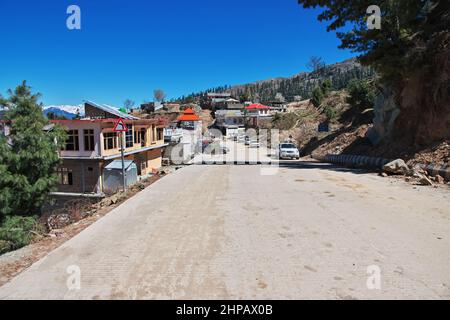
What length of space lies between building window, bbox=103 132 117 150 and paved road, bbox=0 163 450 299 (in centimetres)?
1933

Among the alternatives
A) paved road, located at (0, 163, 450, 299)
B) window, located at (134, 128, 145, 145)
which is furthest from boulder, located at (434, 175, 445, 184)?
window, located at (134, 128, 145, 145)

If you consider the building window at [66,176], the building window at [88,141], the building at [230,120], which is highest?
the building at [230,120]

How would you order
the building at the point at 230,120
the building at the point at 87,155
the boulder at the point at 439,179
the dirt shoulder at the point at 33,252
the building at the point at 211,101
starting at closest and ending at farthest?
the dirt shoulder at the point at 33,252 → the boulder at the point at 439,179 → the building at the point at 87,155 → the building at the point at 230,120 → the building at the point at 211,101

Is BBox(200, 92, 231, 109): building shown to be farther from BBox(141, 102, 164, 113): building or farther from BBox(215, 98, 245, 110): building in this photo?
BBox(141, 102, 164, 113): building

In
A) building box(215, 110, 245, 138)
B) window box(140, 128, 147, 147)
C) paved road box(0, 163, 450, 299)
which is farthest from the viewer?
building box(215, 110, 245, 138)

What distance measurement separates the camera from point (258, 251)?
5.76 metres

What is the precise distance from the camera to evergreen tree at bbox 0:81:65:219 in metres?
13.7

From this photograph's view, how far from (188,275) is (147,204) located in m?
5.62

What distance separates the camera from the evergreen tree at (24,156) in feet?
44.9

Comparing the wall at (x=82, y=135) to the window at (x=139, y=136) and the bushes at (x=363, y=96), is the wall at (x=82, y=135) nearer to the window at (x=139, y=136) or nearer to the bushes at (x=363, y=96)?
the window at (x=139, y=136)

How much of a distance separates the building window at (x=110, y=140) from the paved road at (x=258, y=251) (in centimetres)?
1933


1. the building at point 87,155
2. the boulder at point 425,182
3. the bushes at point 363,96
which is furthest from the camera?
the bushes at point 363,96

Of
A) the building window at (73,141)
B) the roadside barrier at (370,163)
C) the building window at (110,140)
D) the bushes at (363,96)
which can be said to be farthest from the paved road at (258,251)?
the bushes at (363,96)

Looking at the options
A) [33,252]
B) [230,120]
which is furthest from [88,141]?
[230,120]
